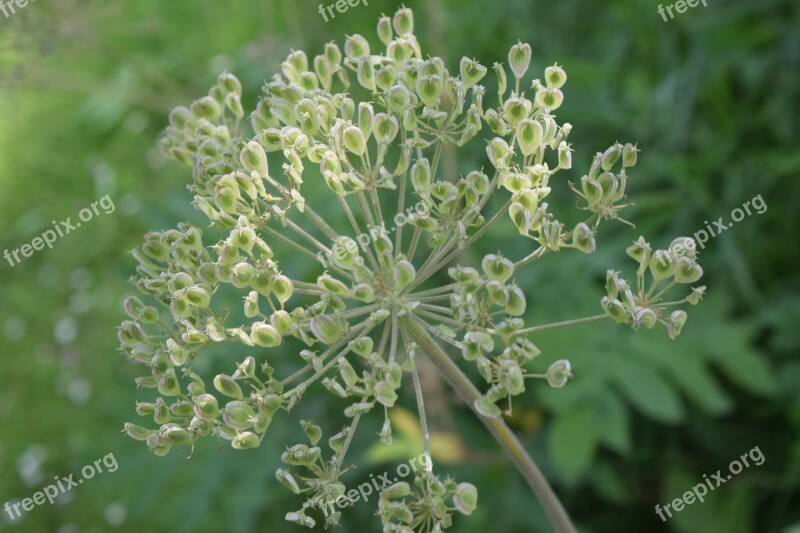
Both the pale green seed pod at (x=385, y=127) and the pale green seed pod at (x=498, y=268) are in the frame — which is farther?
the pale green seed pod at (x=385, y=127)

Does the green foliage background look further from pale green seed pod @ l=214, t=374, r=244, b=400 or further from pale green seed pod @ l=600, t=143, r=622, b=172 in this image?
pale green seed pod @ l=214, t=374, r=244, b=400

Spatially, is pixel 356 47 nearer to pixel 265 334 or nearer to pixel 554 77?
pixel 554 77

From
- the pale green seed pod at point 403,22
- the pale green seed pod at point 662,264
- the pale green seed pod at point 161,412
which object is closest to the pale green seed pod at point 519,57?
the pale green seed pod at point 403,22

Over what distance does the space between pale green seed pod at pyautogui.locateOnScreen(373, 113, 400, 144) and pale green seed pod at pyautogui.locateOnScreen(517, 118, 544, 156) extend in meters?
0.29

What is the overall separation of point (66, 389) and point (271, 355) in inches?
93.9

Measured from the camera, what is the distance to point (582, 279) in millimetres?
3562

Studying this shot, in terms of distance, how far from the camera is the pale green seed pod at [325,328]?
169cm

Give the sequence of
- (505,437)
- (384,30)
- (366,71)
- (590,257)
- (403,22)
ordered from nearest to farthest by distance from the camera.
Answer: (505,437) → (366,71) → (403,22) → (384,30) → (590,257)

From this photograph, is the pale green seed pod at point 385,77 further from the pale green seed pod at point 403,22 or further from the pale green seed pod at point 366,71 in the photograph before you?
the pale green seed pod at point 403,22

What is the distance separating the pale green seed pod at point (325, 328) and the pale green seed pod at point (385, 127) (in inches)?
18.0

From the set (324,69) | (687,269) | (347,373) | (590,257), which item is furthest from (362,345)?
(590,257)

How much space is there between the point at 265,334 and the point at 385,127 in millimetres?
555

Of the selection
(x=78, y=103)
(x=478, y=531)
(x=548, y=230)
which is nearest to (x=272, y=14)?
(x=78, y=103)

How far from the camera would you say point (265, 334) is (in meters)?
1.71
